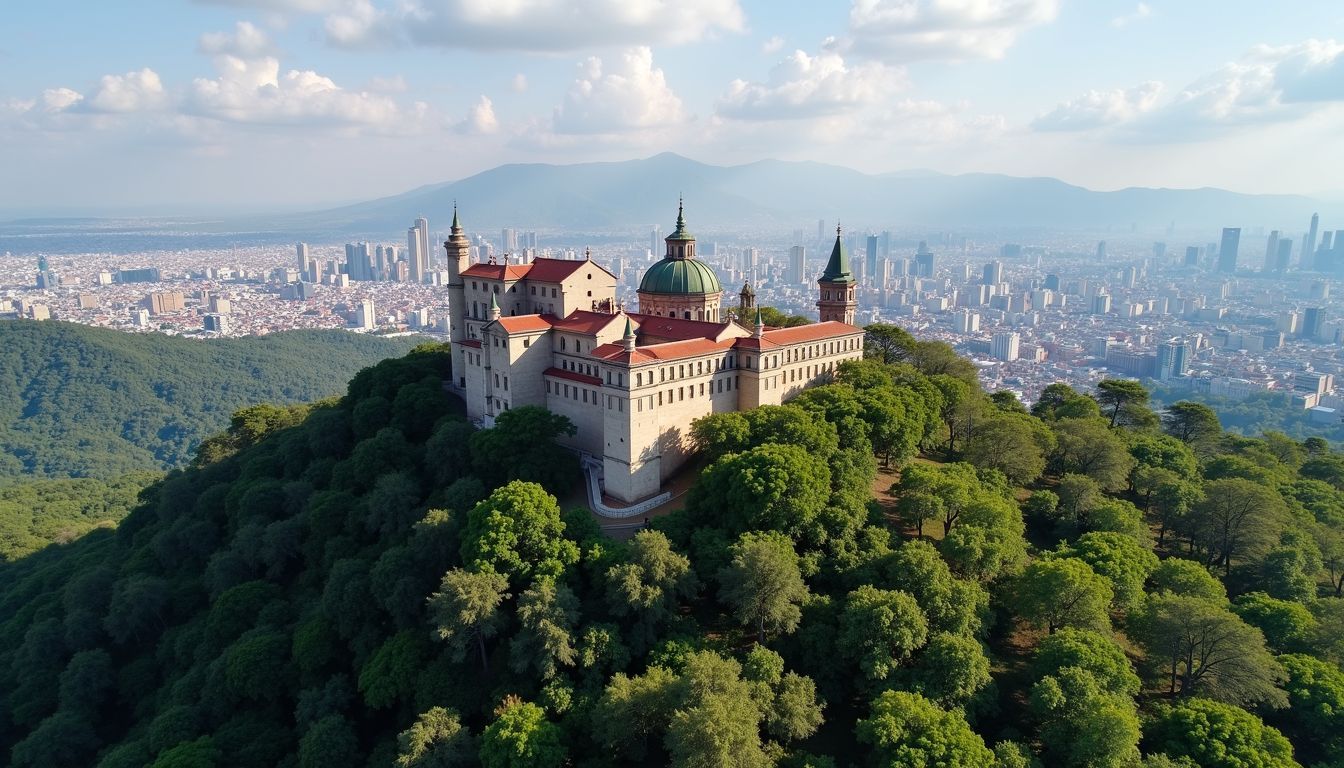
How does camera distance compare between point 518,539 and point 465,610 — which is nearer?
point 465,610

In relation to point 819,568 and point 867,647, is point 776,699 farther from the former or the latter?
point 819,568

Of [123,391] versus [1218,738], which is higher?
[1218,738]

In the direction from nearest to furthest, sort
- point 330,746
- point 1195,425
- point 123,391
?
1. point 330,746
2. point 1195,425
3. point 123,391

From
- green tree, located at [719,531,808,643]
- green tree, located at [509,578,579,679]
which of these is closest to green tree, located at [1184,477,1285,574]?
green tree, located at [719,531,808,643]

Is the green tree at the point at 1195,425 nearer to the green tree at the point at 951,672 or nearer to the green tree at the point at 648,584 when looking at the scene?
the green tree at the point at 951,672

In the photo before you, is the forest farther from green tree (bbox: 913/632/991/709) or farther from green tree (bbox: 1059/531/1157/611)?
green tree (bbox: 1059/531/1157/611)

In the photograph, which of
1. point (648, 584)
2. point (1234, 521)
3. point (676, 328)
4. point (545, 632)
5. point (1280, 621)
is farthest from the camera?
point (676, 328)

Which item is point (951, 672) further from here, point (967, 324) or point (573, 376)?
point (967, 324)

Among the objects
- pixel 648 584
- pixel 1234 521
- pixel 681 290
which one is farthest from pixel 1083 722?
pixel 681 290
